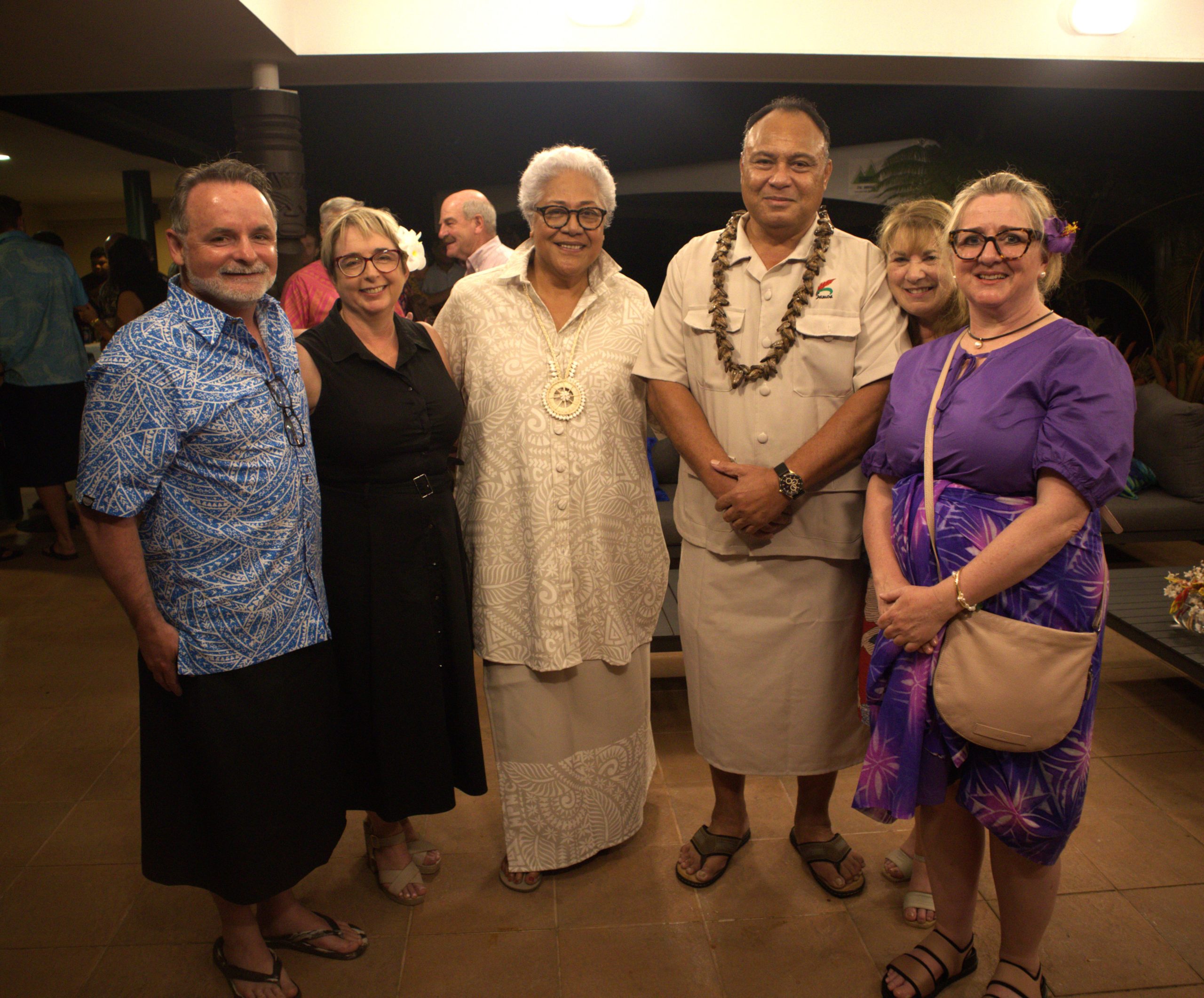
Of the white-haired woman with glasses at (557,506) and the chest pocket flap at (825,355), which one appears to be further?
the white-haired woman with glasses at (557,506)

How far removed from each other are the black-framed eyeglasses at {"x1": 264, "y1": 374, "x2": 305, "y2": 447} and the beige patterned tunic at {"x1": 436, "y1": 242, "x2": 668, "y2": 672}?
506 millimetres

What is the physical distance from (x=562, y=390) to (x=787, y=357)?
1.82 feet

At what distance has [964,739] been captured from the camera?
1810 mm

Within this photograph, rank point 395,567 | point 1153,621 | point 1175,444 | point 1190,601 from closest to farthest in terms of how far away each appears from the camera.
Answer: point 395,567, point 1190,601, point 1153,621, point 1175,444

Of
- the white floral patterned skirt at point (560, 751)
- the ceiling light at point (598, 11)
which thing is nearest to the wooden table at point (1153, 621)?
the white floral patterned skirt at point (560, 751)

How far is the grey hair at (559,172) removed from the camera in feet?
7.36

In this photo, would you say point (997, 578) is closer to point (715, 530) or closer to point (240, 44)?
point (715, 530)

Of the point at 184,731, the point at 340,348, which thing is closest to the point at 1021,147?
the point at 340,348

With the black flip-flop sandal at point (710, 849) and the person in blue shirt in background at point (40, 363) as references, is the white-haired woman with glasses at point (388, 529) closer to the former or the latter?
the black flip-flop sandal at point (710, 849)

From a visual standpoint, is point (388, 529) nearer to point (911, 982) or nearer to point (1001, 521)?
point (1001, 521)

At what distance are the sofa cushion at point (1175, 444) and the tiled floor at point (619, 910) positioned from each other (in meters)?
2.04

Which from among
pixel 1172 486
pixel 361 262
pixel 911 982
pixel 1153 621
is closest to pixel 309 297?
pixel 361 262

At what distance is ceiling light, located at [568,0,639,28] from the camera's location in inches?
162

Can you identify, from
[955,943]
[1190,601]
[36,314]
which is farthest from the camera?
[36,314]
